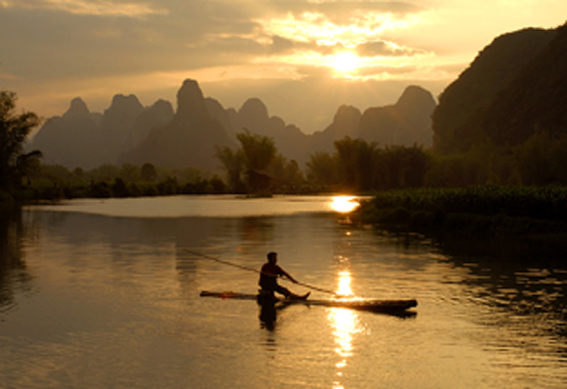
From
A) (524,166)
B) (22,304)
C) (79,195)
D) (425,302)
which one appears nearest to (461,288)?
(425,302)

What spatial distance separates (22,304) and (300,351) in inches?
306

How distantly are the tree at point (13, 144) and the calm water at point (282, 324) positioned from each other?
46.9m

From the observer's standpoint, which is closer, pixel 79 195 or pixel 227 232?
pixel 227 232

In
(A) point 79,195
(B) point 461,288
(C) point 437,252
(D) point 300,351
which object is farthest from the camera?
(A) point 79,195

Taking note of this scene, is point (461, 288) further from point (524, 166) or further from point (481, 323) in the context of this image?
point (524, 166)

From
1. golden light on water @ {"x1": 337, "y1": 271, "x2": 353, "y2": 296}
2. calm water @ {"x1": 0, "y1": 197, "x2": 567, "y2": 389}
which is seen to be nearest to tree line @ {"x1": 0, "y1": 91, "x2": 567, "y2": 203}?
calm water @ {"x1": 0, "y1": 197, "x2": 567, "y2": 389}

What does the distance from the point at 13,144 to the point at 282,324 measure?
63.7 metres

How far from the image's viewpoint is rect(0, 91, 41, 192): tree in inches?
2618

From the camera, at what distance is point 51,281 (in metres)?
18.2

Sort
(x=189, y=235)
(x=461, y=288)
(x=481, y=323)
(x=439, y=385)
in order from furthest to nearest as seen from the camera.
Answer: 1. (x=189, y=235)
2. (x=461, y=288)
3. (x=481, y=323)
4. (x=439, y=385)

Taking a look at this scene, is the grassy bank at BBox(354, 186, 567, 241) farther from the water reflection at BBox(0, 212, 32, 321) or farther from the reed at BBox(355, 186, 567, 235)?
the water reflection at BBox(0, 212, 32, 321)

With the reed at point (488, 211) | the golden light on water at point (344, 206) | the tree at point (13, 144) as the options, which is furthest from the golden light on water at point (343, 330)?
the tree at point (13, 144)

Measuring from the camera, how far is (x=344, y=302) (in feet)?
46.7

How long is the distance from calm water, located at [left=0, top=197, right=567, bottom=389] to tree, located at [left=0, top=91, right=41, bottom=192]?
1848 inches
